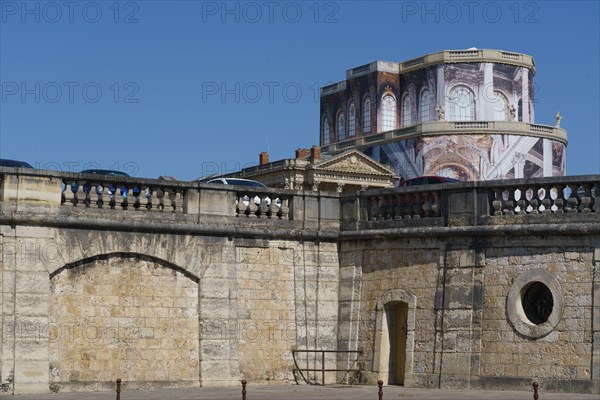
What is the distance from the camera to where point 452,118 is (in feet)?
393

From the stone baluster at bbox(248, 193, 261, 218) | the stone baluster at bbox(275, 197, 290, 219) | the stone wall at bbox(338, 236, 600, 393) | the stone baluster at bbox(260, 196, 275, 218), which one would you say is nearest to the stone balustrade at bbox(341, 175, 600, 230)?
the stone wall at bbox(338, 236, 600, 393)

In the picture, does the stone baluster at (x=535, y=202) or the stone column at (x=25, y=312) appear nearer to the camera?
the stone column at (x=25, y=312)

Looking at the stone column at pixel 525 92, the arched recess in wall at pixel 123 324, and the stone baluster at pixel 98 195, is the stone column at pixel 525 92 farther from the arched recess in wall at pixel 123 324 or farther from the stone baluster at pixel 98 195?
the stone baluster at pixel 98 195

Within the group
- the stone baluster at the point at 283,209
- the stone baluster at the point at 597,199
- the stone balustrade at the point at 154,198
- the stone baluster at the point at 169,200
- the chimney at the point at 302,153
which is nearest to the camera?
the stone baluster at the point at 597,199

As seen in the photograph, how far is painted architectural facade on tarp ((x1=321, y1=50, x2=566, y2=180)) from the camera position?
370 ft

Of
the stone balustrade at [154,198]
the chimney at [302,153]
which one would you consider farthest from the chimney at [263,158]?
the stone balustrade at [154,198]

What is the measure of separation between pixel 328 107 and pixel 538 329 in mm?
108673

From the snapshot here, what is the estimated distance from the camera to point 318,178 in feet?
311

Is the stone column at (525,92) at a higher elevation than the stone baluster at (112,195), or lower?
higher

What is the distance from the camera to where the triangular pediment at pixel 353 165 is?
9619 centimetres

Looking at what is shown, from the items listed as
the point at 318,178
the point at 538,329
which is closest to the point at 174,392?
the point at 538,329

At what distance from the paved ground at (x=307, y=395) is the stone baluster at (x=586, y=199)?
11.9ft

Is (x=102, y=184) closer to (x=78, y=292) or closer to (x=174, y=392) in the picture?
(x=78, y=292)

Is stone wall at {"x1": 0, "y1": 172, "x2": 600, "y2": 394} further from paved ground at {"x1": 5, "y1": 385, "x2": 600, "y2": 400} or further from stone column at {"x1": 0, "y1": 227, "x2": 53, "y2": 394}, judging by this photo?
paved ground at {"x1": 5, "y1": 385, "x2": 600, "y2": 400}
